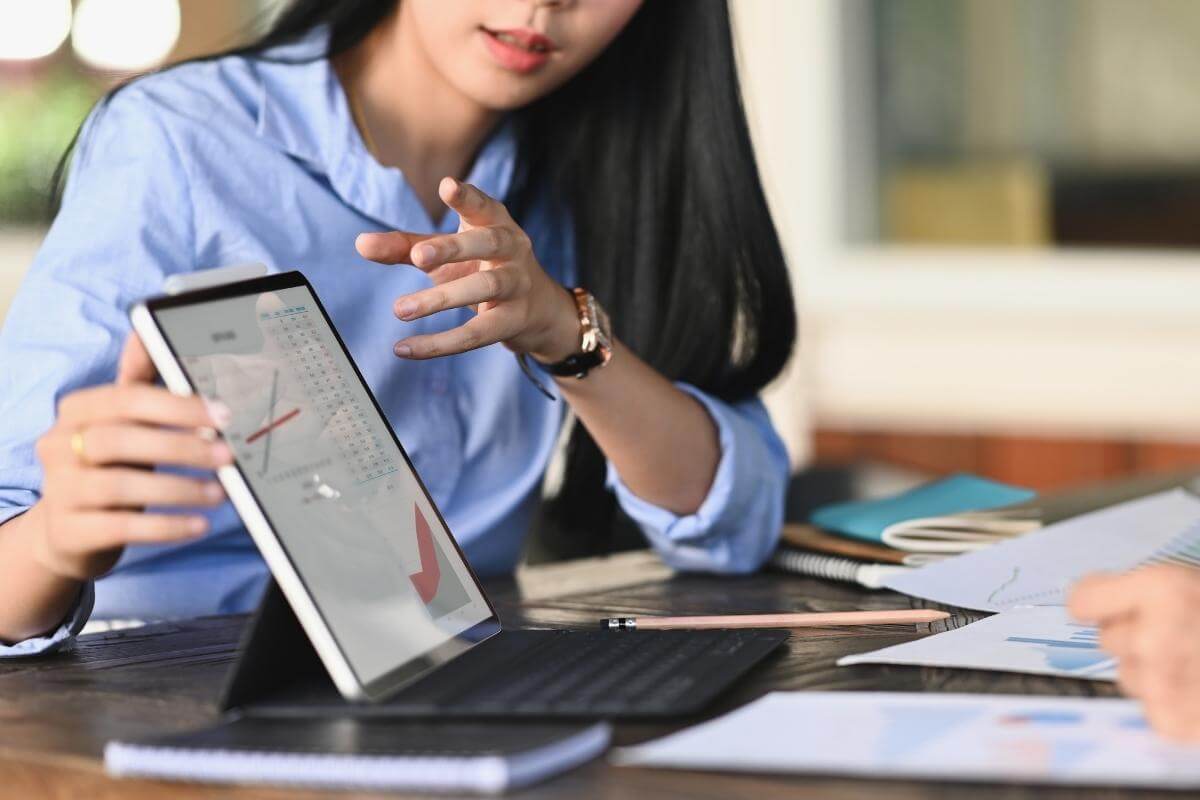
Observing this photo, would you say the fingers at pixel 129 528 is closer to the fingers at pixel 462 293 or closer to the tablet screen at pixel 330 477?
the tablet screen at pixel 330 477

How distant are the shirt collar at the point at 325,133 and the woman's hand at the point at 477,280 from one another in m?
0.26

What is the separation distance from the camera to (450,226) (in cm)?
136

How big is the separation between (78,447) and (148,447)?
0.15 ft

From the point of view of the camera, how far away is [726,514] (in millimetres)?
1280

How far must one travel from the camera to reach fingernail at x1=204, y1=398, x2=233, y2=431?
718 millimetres

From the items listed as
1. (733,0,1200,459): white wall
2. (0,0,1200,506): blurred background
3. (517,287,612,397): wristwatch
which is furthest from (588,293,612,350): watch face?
(733,0,1200,459): white wall

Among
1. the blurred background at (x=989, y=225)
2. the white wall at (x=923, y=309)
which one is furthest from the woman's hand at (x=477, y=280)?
the white wall at (x=923, y=309)

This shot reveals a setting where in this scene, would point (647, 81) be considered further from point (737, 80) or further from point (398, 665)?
point (398, 665)

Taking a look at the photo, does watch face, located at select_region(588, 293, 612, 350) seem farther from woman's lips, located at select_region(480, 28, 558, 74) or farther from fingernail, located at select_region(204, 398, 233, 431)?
fingernail, located at select_region(204, 398, 233, 431)

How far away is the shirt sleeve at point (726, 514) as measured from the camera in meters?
1.29

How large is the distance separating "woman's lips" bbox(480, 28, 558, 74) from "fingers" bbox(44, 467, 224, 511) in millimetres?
605

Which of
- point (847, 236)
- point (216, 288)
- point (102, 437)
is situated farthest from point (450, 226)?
point (847, 236)

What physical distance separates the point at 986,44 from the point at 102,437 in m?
2.67

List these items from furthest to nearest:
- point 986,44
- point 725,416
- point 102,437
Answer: point 986,44 → point 725,416 → point 102,437
